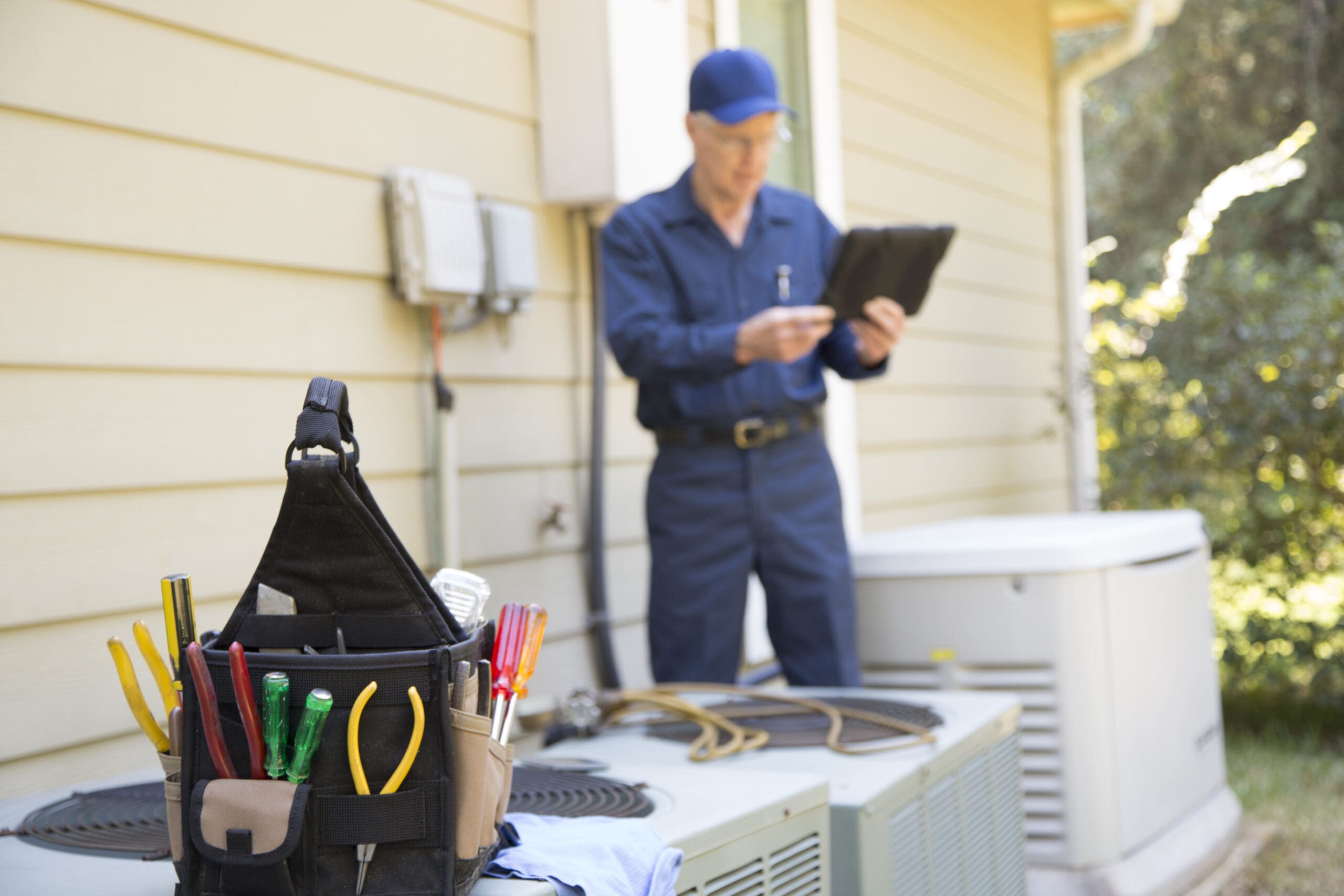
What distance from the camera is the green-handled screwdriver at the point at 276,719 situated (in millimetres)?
1007

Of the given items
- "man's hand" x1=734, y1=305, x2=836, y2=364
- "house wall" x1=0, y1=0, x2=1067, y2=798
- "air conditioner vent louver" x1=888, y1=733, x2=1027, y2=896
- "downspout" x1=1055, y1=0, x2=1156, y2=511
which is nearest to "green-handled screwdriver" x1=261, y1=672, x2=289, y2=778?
"air conditioner vent louver" x1=888, y1=733, x2=1027, y2=896

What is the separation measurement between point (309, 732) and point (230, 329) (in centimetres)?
121

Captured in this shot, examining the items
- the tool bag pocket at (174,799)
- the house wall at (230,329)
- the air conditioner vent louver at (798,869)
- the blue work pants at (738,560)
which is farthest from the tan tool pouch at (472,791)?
the blue work pants at (738,560)

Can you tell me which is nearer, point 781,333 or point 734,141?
point 781,333

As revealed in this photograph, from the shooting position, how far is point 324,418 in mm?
1050

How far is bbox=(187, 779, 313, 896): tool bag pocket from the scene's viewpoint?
39.7 inches

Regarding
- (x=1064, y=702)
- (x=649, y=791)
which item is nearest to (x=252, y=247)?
(x=649, y=791)

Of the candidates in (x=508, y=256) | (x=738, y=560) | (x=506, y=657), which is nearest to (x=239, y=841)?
(x=506, y=657)

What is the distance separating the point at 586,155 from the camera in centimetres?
272

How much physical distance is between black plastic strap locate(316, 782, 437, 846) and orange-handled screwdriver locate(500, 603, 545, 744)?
0.17 m

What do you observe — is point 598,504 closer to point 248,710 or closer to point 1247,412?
point 248,710

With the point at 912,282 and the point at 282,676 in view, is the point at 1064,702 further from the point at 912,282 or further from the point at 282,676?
the point at 282,676

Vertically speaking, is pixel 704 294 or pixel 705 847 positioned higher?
pixel 704 294

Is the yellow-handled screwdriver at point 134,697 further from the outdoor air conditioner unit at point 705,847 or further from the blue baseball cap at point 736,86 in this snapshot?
the blue baseball cap at point 736,86
